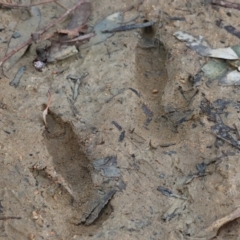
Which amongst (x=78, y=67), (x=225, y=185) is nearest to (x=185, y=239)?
(x=225, y=185)

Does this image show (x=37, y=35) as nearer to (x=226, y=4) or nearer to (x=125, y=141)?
(x=125, y=141)

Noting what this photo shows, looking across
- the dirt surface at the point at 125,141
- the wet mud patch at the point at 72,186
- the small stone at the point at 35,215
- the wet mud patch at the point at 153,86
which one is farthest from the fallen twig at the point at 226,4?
the small stone at the point at 35,215

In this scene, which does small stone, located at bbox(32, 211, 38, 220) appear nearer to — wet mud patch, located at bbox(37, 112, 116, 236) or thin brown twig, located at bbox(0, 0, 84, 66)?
wet mud patch, located at bbox(37, 112, 116, 236)

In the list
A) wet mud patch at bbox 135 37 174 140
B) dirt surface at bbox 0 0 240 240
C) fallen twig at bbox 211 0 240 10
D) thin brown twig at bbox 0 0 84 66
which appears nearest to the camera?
dirt surface at bbox 0 0 240 240

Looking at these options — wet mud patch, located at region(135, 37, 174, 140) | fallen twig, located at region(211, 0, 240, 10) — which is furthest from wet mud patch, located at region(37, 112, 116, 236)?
fallen twig, located at region(211, 0, 240, 10)

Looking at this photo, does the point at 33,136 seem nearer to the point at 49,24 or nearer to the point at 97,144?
the point at 97,144

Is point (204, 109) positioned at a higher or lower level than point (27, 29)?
lower

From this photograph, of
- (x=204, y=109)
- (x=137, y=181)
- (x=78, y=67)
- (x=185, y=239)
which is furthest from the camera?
(x=78, y=67)

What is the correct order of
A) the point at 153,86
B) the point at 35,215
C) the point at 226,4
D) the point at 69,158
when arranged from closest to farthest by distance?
the point at 35,215, the point at 69,158, the point at 153,86, the point at 226,4

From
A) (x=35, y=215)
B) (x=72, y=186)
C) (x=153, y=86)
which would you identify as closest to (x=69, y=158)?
(x=72, y=186)
